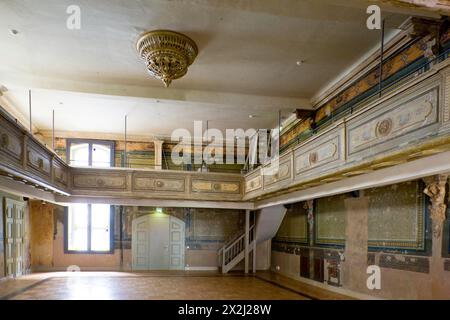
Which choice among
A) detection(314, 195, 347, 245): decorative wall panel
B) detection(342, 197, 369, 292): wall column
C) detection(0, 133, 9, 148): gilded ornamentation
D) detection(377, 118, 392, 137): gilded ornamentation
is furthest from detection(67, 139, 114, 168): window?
detection(377, 118, 392, 137): gilded ornamentation

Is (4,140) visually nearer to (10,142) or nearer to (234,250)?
(10,142)

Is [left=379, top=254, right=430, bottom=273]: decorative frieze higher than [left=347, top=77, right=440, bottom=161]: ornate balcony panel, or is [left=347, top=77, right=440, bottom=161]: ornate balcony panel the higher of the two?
[left=347, top=77, right=440, bottom=161]: ornate balcony panel

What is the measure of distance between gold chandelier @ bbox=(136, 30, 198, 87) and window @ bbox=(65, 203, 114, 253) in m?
7.34

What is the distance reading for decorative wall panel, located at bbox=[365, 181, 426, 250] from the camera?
5336mm

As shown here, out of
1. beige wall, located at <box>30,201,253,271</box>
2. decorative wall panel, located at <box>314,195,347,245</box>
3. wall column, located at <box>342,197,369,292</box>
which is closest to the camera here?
wall column, located at <box>342,197,369,292</box>

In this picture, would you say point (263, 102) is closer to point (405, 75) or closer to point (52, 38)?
point (405, 75)

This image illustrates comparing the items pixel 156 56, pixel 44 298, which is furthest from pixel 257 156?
pixel 44 298

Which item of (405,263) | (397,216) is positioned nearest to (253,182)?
(397,216)

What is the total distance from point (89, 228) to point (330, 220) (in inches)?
326

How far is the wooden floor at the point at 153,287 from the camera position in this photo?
23.0 ft

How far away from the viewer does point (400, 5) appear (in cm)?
236

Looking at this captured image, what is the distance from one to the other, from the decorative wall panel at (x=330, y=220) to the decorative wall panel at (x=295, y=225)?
70cm

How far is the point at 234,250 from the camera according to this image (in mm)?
Answer: 11656

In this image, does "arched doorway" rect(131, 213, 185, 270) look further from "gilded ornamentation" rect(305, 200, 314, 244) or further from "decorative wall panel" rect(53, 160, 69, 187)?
"gilded ornamentation" rect(305, 200, 314, 244)
